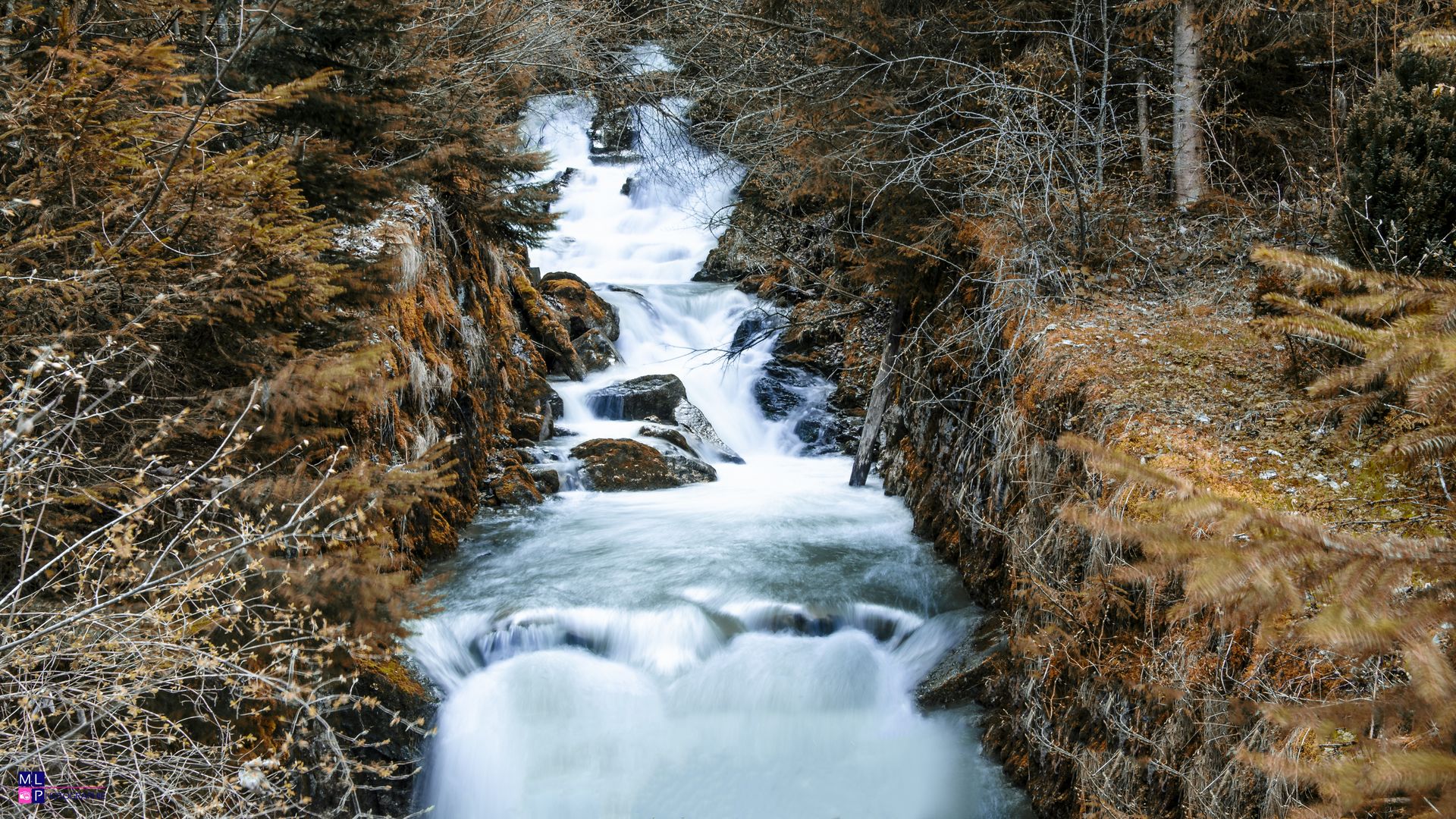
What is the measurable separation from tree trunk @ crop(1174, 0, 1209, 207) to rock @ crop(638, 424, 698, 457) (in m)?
6.79

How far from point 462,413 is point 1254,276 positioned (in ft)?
24.5

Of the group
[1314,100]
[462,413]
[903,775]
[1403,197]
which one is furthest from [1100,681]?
[1314,100]

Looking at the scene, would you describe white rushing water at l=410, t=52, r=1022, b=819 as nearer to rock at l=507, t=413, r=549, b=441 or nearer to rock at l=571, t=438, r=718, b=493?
rock at l=571, t=438, r=718, b=493

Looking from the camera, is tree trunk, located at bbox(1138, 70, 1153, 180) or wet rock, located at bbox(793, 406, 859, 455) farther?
wet rock, located at bbox(793, 406, 859, 455)

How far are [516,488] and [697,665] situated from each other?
3.98 m

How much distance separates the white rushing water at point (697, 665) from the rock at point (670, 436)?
1878 millimetres

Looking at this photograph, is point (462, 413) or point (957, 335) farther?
point (462, 413)

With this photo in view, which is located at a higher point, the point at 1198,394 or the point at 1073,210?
the point at 1073,210

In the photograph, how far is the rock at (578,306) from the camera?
49.6ft

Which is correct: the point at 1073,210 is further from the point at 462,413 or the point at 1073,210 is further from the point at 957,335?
the point at 462,413

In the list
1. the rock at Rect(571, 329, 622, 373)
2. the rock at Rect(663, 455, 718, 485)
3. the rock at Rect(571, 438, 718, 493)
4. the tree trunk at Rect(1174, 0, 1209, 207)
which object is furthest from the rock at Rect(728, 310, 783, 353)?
the tree trunk at Rect(1174, 0, 1209, 207)

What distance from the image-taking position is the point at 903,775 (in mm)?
5578

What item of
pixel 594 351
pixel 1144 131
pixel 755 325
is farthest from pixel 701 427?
pixel 1144 131

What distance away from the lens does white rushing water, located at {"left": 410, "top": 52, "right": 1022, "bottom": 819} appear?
5.48 metres
